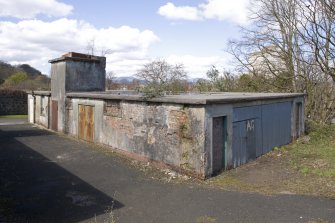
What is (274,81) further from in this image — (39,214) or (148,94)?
(39,214)

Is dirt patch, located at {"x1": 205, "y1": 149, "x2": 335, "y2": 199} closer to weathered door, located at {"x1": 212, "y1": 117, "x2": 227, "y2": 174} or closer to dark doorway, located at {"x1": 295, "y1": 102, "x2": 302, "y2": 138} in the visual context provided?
weathered door, located at {"x1": 212, "y1": 117, "x2": 227, "y2": 174}

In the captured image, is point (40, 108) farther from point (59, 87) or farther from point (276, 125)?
point (276, 125)

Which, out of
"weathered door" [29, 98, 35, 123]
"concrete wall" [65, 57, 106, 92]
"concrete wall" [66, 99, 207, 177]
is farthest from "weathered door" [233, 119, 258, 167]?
"weathered door" [29, 98, 35, 123]

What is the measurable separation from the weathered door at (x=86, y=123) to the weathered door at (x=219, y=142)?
7.20m

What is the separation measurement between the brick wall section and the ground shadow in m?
22.1

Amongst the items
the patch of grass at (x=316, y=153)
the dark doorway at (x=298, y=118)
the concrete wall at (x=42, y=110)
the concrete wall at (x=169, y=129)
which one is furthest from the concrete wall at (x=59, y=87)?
the dark doorway at (x=298, y=118)

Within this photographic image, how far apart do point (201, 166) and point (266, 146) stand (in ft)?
15.4

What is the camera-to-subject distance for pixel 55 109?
20.0 meters

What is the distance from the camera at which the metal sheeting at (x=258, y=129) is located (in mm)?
11808

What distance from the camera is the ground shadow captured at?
7535mm

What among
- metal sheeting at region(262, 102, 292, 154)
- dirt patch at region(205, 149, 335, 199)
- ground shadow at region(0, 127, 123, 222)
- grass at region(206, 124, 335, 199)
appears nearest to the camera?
ground shadow at region(0, 127, 123, 222)

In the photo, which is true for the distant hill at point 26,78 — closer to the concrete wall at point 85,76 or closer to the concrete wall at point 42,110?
the concrete wall at point 42,110

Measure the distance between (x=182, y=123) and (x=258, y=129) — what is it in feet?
12.5

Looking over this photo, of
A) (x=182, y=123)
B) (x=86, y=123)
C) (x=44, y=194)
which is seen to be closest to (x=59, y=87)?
(x=86, y=123)
